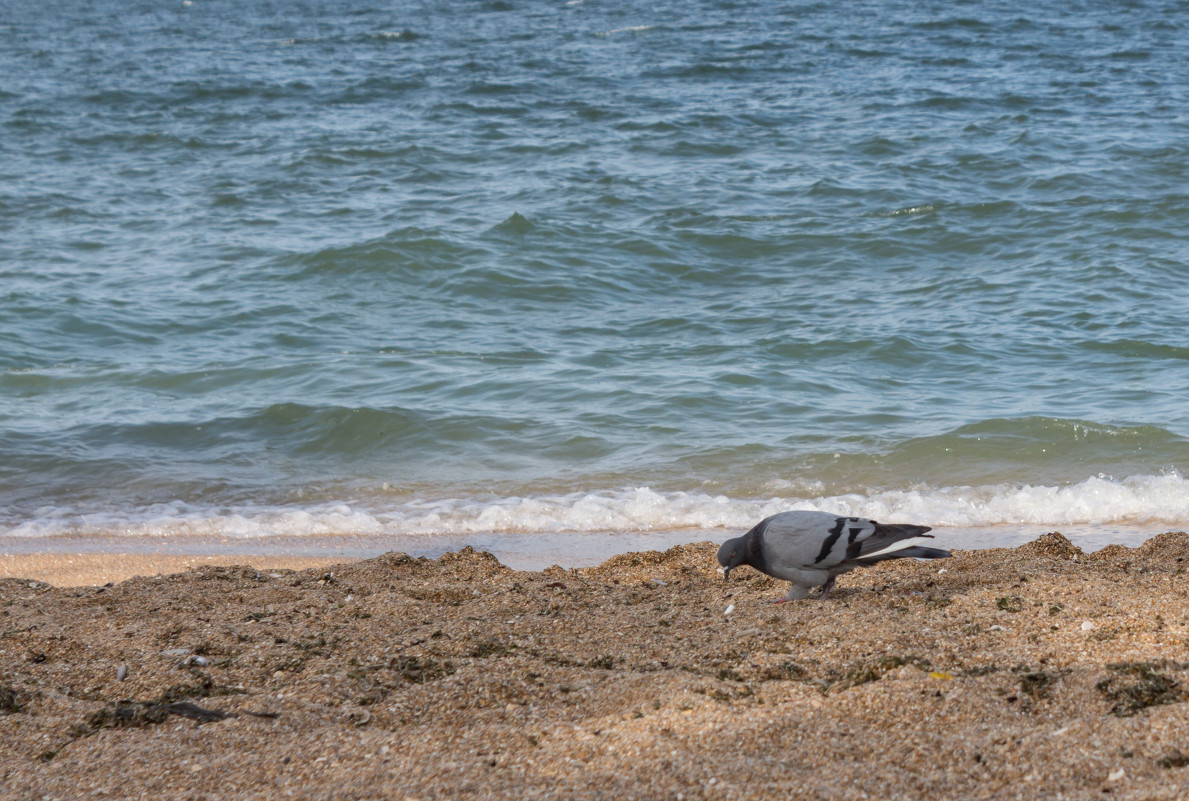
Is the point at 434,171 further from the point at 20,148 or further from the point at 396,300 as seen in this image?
the point at 20,148

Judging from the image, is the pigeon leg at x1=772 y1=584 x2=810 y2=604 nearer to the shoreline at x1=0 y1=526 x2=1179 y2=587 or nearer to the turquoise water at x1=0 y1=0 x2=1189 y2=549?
the shoreline at x1=0 y1=526 x2=1179 y2=587

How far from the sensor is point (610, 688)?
360cm

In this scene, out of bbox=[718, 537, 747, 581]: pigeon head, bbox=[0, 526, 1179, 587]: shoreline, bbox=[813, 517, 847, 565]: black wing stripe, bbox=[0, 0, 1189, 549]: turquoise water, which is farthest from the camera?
bbox=[0, 0, 1189, 549]: turquoise water

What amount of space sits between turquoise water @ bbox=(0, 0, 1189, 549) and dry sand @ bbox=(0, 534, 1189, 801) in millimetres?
2104

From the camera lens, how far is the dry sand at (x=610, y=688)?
2.90 m

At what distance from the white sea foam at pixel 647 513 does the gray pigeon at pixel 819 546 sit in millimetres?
2311

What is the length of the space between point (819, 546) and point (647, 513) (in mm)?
2759

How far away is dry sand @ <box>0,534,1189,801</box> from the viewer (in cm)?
290

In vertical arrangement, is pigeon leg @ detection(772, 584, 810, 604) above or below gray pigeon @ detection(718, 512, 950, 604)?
below

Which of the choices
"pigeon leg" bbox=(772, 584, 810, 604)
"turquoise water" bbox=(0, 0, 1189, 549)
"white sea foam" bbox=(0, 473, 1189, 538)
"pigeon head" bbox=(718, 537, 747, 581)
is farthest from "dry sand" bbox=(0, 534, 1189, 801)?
"turquoise water" bbox=(0, 0, 1189, 549)

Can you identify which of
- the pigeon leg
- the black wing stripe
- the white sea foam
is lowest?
the white sea foam

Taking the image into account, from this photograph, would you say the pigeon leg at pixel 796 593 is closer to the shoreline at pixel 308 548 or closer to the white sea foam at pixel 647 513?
the shoreline at pixel 308 548

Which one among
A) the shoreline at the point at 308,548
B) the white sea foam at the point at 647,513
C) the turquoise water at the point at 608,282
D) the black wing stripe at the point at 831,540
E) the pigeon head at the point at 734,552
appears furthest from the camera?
the turquoise water at the point at 608,282

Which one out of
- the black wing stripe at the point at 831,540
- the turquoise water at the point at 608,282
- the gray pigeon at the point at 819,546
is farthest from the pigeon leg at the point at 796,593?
the turquoise water at the point at 608,282
